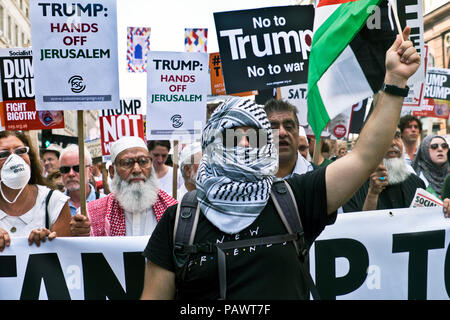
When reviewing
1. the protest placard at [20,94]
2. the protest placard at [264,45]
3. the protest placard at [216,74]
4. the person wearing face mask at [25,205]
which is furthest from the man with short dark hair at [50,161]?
the person wearing face mask at [25,205]

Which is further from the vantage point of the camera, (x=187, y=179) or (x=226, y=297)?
(x=187, y=179)

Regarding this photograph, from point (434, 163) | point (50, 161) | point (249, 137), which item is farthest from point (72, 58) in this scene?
point (434, 163)

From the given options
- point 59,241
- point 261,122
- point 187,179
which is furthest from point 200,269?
point 187,179

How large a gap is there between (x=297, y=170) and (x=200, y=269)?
2.15m

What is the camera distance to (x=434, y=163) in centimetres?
649

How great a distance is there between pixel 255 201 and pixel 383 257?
6.06 ft

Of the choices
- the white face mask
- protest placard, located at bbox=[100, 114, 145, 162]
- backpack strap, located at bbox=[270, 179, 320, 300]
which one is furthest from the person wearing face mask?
protest placard, located at bbox=[100, 114, 145, 162]

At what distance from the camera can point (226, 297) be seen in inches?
79.7

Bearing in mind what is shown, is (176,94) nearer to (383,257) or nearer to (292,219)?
(383,257)

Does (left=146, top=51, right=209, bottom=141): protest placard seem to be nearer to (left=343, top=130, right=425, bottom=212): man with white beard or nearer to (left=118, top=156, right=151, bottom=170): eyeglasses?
(left=118, top=156, right=151, bottom=170): eyeglasses

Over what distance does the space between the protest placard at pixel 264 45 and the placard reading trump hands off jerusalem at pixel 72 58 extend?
1464mm

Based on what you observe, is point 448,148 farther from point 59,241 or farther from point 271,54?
point 59,241

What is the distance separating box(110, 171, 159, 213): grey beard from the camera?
14.3 ft
